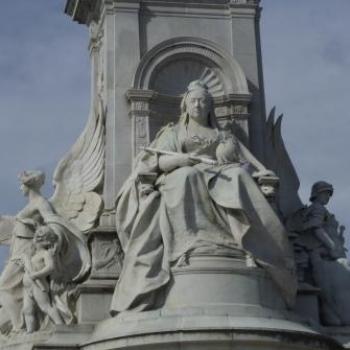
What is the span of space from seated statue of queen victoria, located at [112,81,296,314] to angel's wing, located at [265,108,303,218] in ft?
6.08

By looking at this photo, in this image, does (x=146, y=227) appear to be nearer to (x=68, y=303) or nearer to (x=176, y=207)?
(x=176, y=207)

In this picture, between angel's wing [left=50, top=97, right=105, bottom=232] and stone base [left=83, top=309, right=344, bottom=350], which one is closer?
stone base [left=83, top=309, right=344, bottom=350]

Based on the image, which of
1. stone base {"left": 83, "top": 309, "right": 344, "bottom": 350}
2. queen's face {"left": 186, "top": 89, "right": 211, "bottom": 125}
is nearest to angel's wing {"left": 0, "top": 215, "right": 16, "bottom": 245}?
queen's face {"left": 186, "top": 89, "right": 211, "bottom": 125}

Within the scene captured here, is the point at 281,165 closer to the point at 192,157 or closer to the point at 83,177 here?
the point at 192,157

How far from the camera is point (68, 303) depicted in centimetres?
1756

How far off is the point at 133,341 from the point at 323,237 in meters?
4.51

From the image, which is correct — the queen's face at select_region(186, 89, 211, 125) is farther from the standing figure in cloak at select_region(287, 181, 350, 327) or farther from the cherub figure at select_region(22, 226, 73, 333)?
the cherub figure at select_region(22, 226, 73, 333)

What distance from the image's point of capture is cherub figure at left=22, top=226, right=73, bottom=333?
686 inches

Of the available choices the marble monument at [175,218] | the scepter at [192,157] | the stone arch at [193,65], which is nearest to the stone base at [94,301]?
the marble monument at [175,218]

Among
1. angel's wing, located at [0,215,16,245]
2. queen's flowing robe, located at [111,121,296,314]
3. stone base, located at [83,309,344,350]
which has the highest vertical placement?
angel's wing, located at [0,215,16,245]

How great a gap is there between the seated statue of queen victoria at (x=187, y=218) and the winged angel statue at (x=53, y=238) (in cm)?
102

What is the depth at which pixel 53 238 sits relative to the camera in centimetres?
1775

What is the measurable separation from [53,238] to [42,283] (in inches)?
28.1

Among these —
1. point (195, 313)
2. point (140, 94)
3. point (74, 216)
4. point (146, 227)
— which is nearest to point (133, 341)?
point (195, 313)
